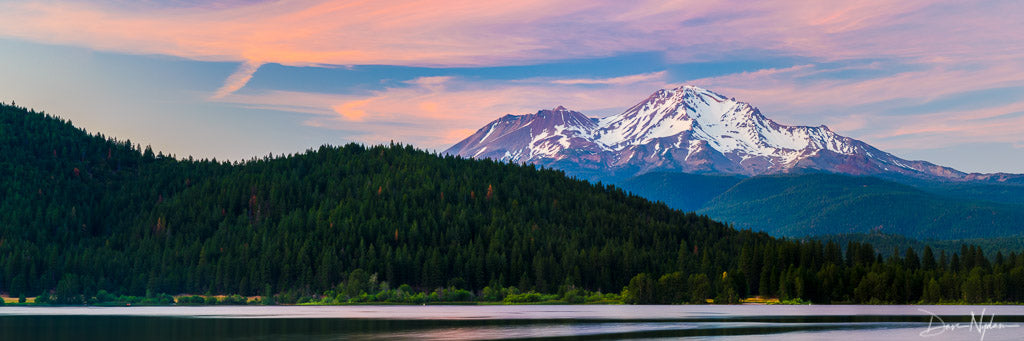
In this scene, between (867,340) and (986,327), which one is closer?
(867,340)

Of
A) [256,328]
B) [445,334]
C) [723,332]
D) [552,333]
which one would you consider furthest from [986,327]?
[256,328]

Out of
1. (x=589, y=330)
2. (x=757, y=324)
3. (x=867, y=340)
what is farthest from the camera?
Answer: (x=757, y=324)

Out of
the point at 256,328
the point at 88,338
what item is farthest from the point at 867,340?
the point at 88,338

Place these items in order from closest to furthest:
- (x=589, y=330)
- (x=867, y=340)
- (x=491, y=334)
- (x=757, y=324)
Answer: (x=867, y=340) → (x=491, y=334) → (x=589, y=330) → (x=757, y=324)

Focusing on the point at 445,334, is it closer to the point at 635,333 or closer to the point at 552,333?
the point at 552,333

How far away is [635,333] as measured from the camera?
A: 395 feet

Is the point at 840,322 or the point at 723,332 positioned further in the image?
the point at 840,322

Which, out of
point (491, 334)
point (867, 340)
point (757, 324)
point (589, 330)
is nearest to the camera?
point (867, 340)

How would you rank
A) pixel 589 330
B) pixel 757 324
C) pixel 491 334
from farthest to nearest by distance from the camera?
pixel 757 324 < pixel 589 330 < pixel 491 334

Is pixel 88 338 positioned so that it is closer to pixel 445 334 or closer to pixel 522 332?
pixel 445 334

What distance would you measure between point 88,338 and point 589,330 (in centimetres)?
5714

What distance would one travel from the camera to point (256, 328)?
432 feet

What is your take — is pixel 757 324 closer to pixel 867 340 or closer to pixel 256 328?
pixel 867 340

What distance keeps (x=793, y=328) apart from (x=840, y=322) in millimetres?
19339
